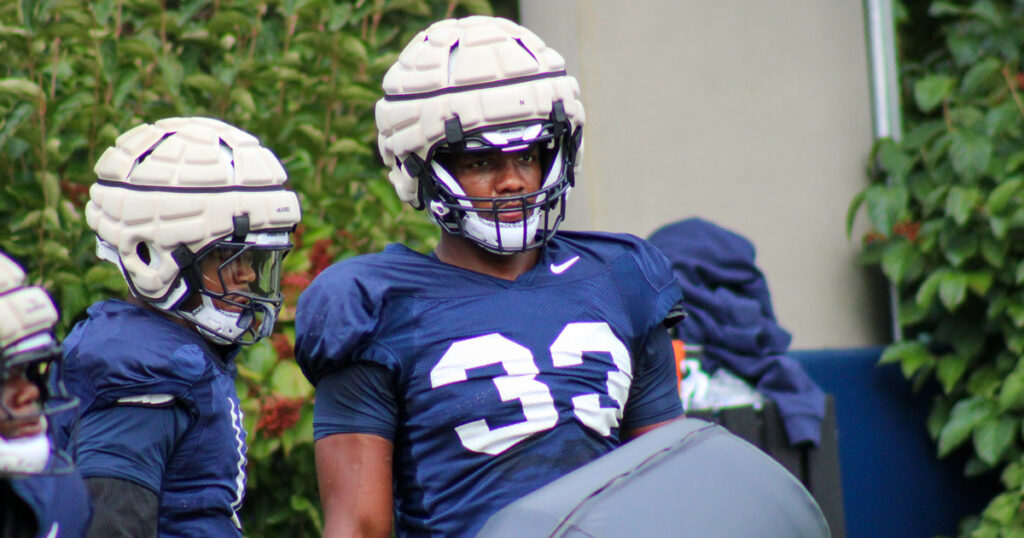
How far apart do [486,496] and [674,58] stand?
295 centimetres

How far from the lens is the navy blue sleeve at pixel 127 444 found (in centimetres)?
219

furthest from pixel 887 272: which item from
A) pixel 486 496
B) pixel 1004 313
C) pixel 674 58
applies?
pixel 486 496

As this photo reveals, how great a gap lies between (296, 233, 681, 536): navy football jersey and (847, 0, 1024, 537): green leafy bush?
9.29 ft

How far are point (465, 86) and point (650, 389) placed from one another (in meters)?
0.67

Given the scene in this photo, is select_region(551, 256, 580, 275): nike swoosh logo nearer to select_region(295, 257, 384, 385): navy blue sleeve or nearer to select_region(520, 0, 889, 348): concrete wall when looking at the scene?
select_region(295, 257, 384, 385): navy blue sleeve

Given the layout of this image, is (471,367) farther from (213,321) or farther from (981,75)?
(981,75)

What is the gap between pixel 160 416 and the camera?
89.4 inches

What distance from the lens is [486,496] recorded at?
2.21 meters

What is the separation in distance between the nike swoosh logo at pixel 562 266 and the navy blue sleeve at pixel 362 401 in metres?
0.38

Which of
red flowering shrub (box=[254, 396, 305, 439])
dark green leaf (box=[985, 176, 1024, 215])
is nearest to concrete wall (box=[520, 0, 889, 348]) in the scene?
dark green leaf (box=[985, 176, 1024, 215])

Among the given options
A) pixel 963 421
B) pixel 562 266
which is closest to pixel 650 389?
pixel 562 266

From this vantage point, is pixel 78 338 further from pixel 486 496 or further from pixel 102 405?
pixel 486 496

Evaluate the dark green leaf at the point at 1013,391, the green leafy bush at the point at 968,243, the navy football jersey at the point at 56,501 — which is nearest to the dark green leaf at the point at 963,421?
the green leafy bush at the point at 968,243

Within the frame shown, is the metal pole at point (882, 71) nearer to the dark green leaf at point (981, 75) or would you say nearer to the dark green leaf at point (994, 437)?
the dark green leaf at point (981, 75)
